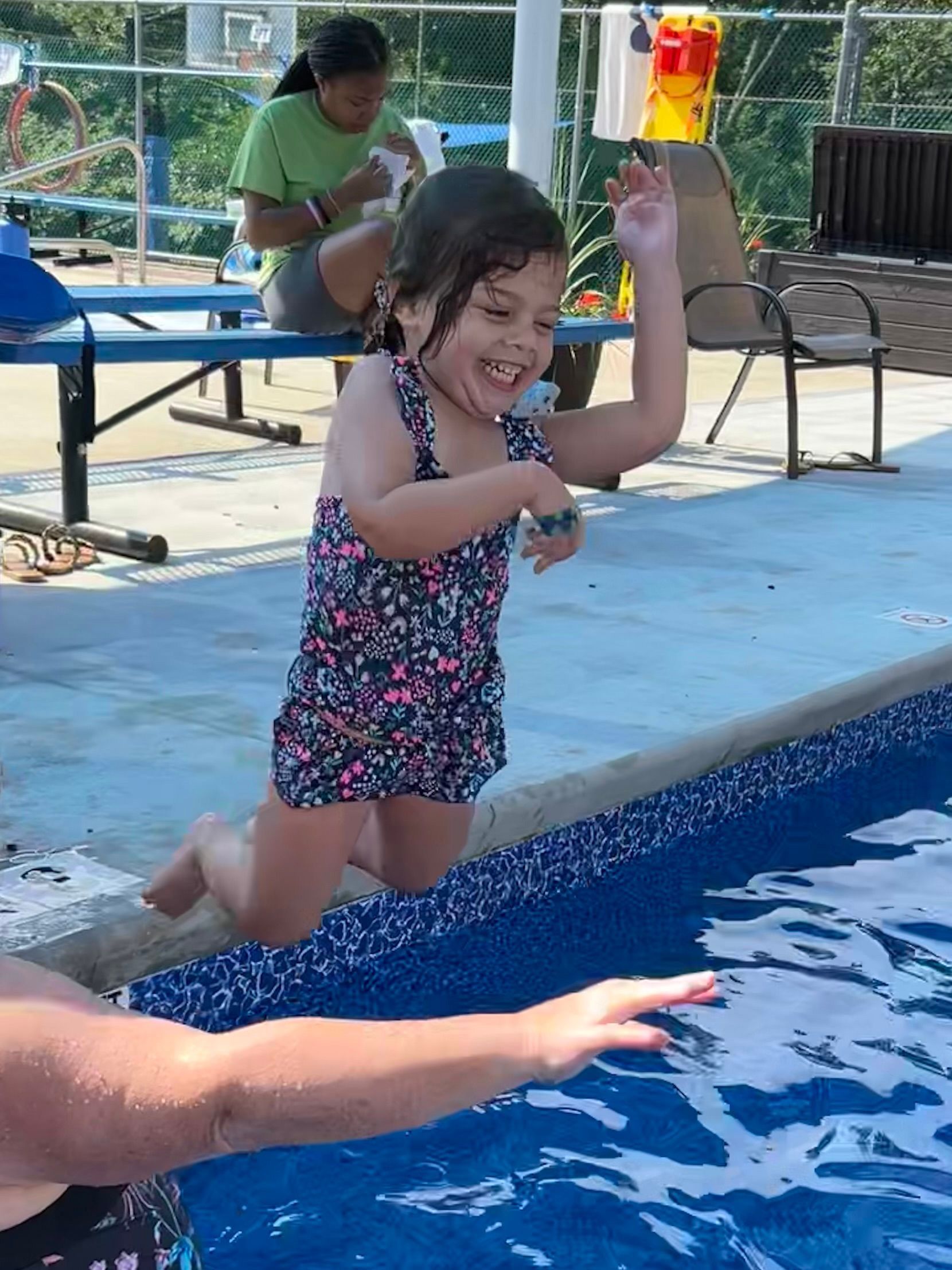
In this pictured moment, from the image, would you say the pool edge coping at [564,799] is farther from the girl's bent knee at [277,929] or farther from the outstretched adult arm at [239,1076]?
the outstretched adult arm at [239,1076]

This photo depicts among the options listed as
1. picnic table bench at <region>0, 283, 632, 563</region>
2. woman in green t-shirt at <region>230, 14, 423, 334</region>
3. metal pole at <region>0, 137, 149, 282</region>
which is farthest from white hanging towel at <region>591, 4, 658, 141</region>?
woman in green t-shirt at <region>230, 14, 423, 334</region>

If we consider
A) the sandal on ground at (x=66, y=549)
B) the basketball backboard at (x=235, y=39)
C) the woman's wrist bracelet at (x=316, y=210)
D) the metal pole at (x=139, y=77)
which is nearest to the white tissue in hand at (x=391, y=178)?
the woman's wrist bracelet at (x=316, y=210)

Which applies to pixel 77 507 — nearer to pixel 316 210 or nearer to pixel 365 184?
pixel 316 210

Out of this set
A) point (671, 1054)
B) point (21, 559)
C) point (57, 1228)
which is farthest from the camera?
point (21, 559)

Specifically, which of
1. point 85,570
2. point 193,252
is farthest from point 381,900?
point 193,252

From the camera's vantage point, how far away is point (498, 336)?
247cm

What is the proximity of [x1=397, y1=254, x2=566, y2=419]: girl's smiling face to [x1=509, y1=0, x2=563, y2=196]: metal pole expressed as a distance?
4113mm

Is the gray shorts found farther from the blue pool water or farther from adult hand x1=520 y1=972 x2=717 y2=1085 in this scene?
adult hand x1=520 y1=972 x2=717 y2=1085

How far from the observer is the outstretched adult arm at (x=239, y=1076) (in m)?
1.14

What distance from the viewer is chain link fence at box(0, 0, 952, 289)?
47.8 ft

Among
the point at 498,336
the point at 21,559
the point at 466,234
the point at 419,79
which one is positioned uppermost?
the point at 419,79

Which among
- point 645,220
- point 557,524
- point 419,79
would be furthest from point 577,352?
point 419,79

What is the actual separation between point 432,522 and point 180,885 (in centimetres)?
71

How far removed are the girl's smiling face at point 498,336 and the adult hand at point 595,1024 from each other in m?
1.40
